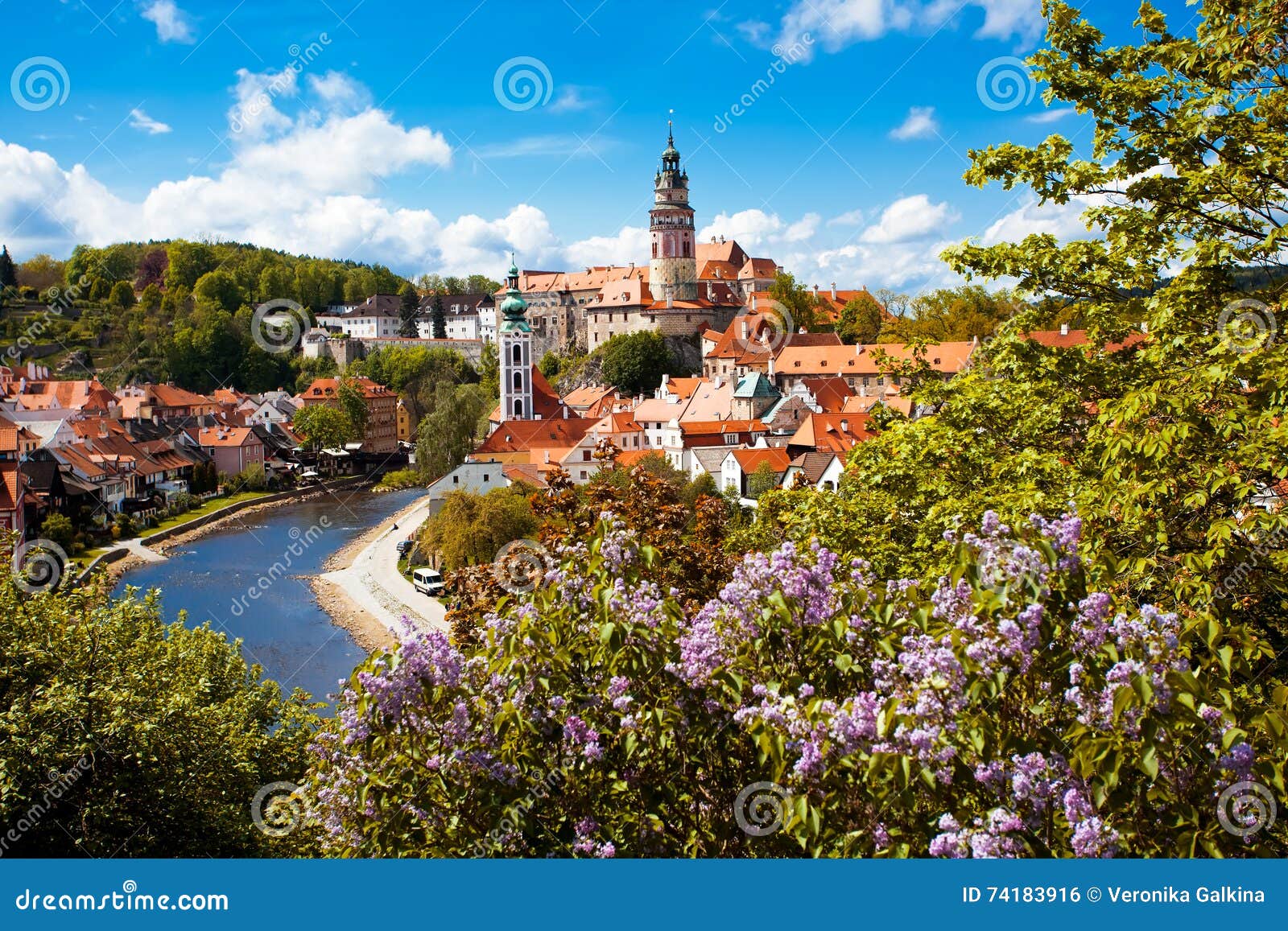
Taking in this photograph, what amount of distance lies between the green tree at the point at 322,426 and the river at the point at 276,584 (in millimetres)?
13973

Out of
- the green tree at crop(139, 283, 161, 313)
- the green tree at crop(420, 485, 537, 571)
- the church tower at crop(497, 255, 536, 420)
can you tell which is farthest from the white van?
the green tree at crop(139, 283, 161, 313)

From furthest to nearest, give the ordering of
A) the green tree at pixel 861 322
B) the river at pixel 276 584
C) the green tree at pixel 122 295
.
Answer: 1. the green tree at pixel 122 295
2. the green tree at pixel 861 322
3. the river at pixel 276 584

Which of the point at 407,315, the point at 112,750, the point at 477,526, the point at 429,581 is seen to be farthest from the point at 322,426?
the point at 112,750

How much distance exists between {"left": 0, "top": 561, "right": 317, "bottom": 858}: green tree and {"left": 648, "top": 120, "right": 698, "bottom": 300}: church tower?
65.6 meters

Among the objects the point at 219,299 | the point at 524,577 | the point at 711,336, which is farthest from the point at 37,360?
the point at 524,577

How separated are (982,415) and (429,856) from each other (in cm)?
539

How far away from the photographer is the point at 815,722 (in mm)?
3502

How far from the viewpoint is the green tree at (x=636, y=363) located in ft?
213

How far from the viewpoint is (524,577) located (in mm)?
10852

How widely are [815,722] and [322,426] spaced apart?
63875 mm

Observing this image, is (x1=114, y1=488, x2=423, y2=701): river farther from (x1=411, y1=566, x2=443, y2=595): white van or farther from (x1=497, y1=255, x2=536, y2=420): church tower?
(x1=497, y1=255, x2=536, y2=420): church tower

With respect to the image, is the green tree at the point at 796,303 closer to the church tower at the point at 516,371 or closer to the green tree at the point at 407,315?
the church tower at the point at 516,371

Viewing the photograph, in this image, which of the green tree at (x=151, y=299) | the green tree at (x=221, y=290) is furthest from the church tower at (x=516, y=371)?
the green tree at (x=151, y=299)

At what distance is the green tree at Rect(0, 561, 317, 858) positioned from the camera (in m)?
7.52
